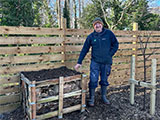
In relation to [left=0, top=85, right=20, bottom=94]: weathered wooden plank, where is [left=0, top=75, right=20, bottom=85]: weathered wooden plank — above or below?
above

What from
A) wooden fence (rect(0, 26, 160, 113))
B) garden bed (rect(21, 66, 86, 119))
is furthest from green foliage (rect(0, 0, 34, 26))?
garden bed (rect(21, 66, 86, 119))

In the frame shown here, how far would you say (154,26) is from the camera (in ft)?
32.9

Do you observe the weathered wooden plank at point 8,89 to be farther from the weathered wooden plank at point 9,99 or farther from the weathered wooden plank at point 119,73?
the weathered wooden plank at point 119,73

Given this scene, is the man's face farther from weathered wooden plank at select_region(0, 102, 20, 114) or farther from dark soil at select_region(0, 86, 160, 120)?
weathered wooden plank at select_region(0, 102, 20, 114)

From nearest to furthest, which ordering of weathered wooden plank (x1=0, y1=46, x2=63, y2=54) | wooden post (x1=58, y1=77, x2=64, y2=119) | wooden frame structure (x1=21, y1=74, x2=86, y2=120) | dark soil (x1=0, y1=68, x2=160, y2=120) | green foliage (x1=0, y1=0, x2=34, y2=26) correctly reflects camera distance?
wooden frame structure (x1=21, y1=74, x2=86, y2=120)
wooden post (x1=58, y1=77, x2=64, y2=119)
dark soil (x1=0, y1=68, x2=160, y2=120)
weathered wooden plank (x1=0, y1=46, x2=63, y2=54)
green foliage (x1=0, y1=0, x2=34, y2=26)

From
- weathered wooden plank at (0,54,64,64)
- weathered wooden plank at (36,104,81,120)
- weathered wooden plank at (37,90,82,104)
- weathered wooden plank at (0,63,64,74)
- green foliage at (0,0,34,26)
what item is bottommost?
weathered wooden plank at (36,104,81,120)

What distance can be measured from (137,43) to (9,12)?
4.49m

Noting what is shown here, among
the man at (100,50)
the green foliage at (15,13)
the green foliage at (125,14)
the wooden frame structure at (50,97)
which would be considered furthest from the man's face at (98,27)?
the green foliage at (125,14)

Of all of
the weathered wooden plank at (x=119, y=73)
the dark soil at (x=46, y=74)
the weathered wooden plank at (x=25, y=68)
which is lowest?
the weathered wooden plank at (x=119, y=73)

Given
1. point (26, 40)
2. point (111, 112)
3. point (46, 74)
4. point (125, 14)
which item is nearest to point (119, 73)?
point (111, 112)

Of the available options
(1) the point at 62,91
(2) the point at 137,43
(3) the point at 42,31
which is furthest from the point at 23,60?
(2) the point at 137,43

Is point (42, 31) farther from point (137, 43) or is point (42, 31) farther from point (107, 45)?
point (137, 43)

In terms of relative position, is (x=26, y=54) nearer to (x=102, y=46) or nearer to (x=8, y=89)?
(x=8, y=89)

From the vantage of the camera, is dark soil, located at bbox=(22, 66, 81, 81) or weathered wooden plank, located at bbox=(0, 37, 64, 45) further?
weathered wooden plank, located at bbox=(0, 37, 64, 45)
